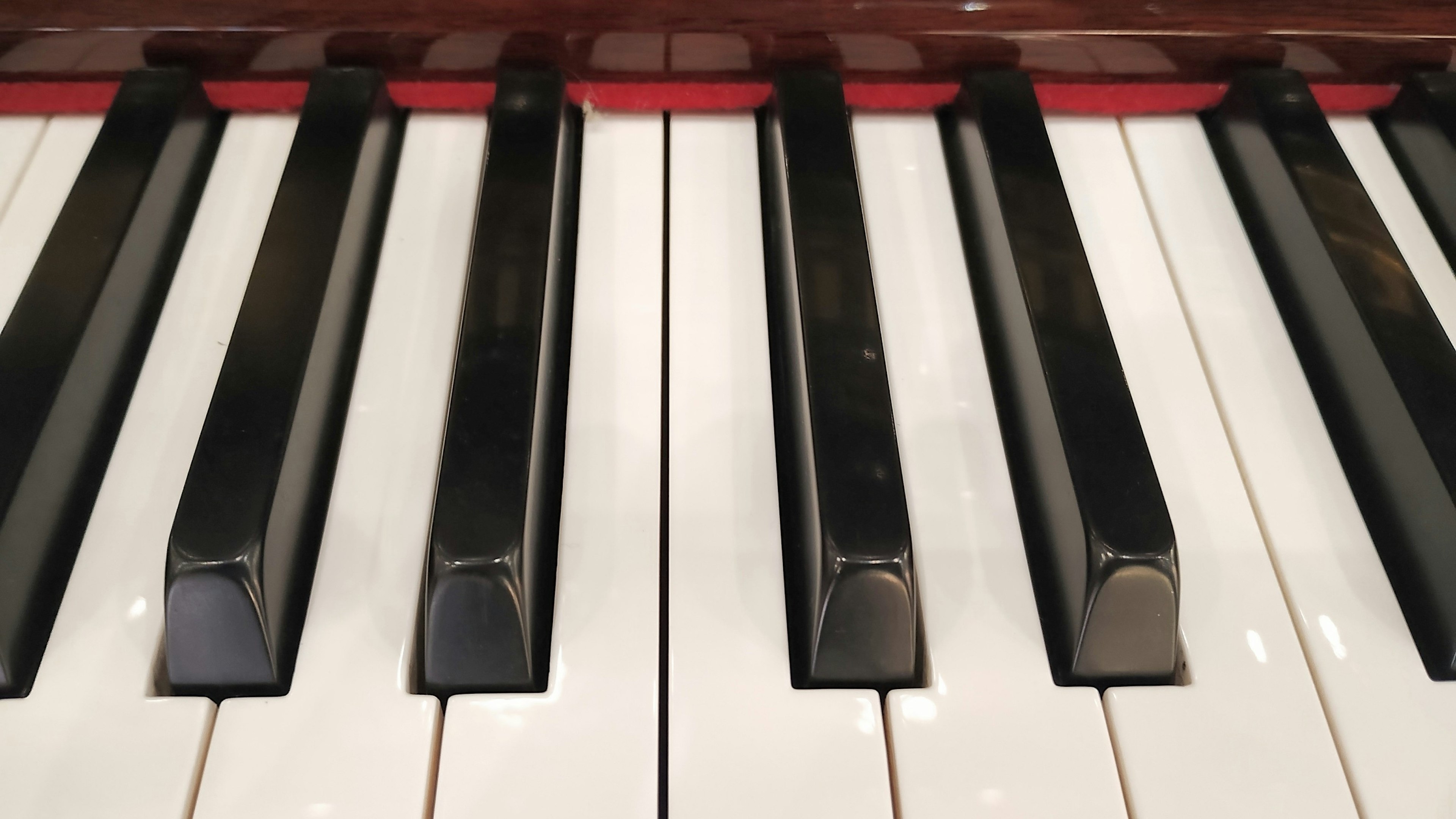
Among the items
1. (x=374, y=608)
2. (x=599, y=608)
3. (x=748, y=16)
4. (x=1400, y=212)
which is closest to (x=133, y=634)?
(x=374, y=608)

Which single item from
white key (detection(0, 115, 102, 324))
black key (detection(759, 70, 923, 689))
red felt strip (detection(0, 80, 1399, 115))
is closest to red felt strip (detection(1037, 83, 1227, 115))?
red felt strip (detection(0, 80, 1399, 115))

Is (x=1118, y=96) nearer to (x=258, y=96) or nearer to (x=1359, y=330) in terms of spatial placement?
(x=1359, y=330)

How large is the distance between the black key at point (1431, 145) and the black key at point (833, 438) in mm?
443

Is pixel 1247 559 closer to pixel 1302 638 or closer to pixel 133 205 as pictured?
pixel 1302 638

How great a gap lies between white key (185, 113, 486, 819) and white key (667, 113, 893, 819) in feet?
0.46

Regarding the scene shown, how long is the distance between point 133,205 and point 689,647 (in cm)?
49

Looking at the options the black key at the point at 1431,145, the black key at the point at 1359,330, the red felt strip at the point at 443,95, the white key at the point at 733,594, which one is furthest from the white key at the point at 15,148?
the black key at the point at 1431,145

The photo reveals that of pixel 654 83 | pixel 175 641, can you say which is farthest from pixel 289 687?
pixel 654 83

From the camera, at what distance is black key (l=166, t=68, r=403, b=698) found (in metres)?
0.49

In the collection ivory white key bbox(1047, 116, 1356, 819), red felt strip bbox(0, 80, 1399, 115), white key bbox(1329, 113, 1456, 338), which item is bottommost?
ivory white key bbox(1047, 116, 1356, 819)

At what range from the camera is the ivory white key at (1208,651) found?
49 centimetres

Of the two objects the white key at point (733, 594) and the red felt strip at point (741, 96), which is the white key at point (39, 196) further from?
the white key at point (733, 594)

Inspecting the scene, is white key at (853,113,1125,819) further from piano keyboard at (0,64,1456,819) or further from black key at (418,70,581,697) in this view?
black key at (418,70,581,697)

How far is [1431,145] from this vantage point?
0.74 m
